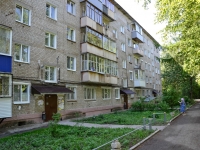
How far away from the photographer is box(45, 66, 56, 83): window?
627 inches

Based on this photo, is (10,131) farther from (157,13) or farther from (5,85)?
(157,13)

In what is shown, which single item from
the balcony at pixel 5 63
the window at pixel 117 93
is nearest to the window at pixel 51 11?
the balcony at pixel 5 63

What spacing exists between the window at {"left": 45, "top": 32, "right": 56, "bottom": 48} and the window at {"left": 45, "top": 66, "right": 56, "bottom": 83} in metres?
1.91

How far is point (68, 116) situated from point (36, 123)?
345 centimetres

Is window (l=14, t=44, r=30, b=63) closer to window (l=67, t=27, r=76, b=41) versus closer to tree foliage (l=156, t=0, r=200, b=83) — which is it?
window (l=67, t=27, r=76, b=41)

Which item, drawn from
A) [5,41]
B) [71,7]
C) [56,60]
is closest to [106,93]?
[56,60]

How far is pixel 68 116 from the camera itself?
17.3 metres

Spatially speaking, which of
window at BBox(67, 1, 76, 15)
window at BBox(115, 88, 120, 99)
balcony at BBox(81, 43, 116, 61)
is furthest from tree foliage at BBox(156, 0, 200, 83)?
window at BBox(115, 88, 120, 99)

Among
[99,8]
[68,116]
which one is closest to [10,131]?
[68,116]

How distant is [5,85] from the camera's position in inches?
477

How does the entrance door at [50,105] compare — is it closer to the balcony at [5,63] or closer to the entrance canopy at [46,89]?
the entrance canopy at [46,89]

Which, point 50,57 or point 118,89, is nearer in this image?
point 50,57

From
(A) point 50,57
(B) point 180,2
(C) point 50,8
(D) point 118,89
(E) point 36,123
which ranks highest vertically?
(C) point 50,8

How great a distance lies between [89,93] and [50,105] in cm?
576
